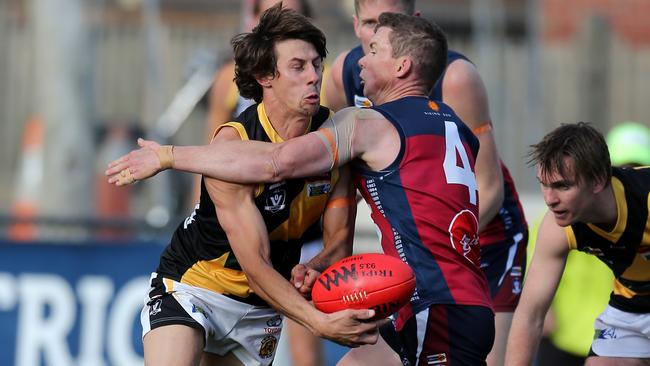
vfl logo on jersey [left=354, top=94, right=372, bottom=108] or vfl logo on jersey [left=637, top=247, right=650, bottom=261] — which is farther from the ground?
vfl logo on jersey [left=354, top=94, right=372, bottom=108]

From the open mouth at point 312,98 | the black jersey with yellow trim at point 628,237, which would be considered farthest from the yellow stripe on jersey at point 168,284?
the black jersey with yellow trim at point 628,237

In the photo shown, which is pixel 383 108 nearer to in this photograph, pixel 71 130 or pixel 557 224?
pixel 557 224

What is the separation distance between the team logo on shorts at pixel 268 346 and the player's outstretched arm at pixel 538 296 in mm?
1202

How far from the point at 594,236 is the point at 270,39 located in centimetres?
193

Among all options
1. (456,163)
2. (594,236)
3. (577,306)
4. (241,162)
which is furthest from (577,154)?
(577,306)

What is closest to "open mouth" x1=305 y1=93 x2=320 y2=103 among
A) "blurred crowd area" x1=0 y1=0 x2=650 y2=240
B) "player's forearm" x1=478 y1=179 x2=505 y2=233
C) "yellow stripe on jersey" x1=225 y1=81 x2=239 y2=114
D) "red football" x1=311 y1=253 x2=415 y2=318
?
"red football" x1=311 y1=253 x2=415 y2=318

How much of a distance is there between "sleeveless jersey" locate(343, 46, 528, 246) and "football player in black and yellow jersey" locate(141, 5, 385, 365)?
1.13m

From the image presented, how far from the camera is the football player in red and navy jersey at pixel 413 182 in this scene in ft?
17.9

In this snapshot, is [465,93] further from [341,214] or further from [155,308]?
[155,308]

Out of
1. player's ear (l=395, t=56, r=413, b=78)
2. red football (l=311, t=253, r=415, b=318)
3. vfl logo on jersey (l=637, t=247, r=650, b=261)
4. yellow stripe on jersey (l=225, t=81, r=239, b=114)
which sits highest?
player's ear (l=395, t=56, r=413, b=78)

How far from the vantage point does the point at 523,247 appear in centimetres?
718

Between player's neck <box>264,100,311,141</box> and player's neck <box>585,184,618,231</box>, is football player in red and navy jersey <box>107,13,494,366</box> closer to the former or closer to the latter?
player's neck <box>264,100,311,141</box>

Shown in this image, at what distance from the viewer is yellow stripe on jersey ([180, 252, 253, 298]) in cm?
587

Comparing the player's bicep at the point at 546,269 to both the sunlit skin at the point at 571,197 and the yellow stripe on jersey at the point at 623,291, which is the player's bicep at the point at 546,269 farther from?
the yellow stripe on jersey at the point at 623,291
